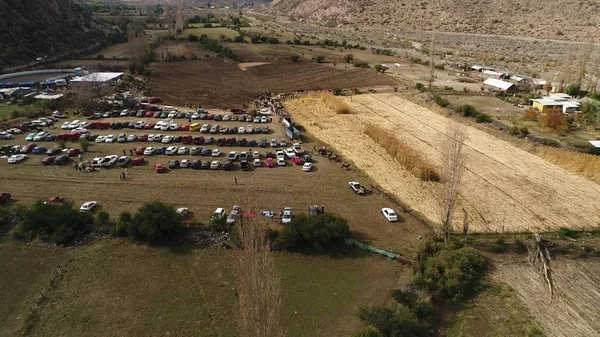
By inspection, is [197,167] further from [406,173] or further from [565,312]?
[565,312]

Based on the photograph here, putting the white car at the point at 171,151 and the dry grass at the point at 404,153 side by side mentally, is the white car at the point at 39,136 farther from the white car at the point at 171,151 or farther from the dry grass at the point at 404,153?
the dry grass at the point at 404,153

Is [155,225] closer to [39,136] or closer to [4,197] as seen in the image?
[4,197]

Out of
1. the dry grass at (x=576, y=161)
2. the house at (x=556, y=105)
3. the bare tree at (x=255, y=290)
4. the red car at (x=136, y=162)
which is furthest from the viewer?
the house at (x=556, y=105)

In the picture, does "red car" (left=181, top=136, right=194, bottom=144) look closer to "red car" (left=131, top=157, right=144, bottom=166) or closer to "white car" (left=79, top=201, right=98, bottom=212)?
"red car" (left=131, top=157, right=144, bottom=166)

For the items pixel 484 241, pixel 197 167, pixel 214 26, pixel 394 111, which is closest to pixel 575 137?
pixel 394 111

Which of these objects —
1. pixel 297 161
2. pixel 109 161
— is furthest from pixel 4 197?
pixel 297 161

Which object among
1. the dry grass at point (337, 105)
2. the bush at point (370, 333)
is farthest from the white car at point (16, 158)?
the bush at point (370, 333)

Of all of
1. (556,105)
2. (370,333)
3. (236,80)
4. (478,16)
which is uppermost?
(478,16)
